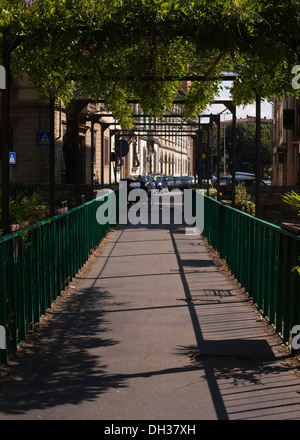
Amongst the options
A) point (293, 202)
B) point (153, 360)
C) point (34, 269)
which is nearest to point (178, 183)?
point (34, 269)

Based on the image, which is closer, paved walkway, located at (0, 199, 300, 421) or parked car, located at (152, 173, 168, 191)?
paved walkway, located at (0, 199, 300, 421)

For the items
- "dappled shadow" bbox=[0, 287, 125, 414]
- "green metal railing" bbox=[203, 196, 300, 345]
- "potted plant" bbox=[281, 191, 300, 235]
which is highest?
"potted plant" bbox=[281, 191, 300, 235]

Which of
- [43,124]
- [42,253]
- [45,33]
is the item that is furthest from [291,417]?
[43,124]

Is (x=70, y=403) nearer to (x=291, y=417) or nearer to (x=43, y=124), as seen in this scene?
(x=291, y=417)

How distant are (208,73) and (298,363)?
6901 mm

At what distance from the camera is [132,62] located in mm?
12227

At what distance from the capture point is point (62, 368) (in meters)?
7.04

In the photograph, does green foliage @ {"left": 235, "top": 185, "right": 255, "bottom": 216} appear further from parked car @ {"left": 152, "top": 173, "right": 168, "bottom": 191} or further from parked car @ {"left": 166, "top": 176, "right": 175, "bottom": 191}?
parked car @ {"left": 166, "top": 176, "right": 175, "bottom": 191}

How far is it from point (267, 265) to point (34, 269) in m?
2.78

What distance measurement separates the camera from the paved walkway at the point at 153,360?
5.80 m

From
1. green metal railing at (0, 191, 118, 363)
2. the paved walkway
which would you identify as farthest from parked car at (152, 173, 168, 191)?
the paved walkway

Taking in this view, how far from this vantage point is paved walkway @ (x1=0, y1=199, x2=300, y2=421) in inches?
228

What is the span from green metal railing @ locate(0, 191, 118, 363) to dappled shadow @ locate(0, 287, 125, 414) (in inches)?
9.3

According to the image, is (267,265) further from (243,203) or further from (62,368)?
(243,203)
